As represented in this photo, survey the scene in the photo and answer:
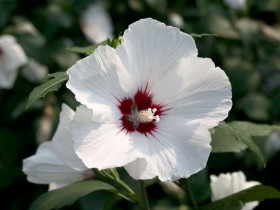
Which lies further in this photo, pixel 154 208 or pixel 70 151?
pixel 154 208

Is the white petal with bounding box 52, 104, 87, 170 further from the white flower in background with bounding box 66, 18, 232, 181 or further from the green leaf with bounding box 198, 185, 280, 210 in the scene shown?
the green leaf with bounding box 198, 185, 280, 210

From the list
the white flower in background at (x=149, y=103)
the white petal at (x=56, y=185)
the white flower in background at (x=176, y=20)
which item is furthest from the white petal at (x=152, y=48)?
the white flower in background at (x=176, y=20)

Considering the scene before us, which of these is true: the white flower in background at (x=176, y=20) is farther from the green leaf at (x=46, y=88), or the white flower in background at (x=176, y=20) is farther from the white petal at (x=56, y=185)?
the green leaf at (x=46, y=88)

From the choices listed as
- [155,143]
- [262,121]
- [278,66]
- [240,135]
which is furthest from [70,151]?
[278,66]

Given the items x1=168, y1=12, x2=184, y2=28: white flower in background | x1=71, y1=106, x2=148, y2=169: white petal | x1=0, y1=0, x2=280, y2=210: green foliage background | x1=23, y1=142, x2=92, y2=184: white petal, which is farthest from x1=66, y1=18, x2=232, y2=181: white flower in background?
x1=168, y1=12, x2=184, y2=28: white flower in background

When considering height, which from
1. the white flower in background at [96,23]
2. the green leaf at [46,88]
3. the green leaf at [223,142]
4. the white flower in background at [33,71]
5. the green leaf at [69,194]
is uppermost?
the green leaf at [46,88]

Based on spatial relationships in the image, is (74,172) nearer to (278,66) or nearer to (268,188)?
(268,188)

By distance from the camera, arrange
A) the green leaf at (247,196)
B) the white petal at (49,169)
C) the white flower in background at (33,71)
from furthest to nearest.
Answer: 1. the white flower in background at (33,71)
2. the white petal at (49,169)
3. the green leaf at (247,196)
